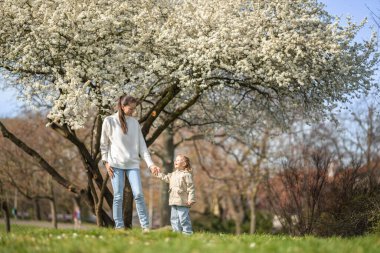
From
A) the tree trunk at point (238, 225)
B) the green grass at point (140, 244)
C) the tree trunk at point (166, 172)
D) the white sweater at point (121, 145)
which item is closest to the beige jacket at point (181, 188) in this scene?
the white sweater at point (121, 145)

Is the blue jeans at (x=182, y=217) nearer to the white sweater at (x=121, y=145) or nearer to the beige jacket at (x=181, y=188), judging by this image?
the beige jacket at (x=181, y=188)

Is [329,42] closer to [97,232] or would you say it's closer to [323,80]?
[323,80]

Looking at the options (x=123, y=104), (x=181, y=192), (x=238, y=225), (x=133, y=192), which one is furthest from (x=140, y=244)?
(x=238, y=225)

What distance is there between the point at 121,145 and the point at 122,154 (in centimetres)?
15

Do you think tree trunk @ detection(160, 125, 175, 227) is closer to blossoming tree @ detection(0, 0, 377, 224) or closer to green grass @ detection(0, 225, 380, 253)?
blossoming tree @ detection(0, 0, 377, 224)

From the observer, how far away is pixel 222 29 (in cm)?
1305

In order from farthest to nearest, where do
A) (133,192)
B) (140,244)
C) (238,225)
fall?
(238,225) < (133,192) < (140,244)

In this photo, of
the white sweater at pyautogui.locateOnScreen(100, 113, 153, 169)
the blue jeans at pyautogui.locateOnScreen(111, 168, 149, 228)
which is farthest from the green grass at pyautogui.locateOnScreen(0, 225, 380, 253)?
the white sweater at pyautogui.locateOnScreen(100, 113, 153, 169)

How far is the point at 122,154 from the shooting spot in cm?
941

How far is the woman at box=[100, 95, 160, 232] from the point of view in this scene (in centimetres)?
937

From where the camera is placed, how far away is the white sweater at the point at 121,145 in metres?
9.42

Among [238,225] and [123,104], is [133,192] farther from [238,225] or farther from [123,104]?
[238,225]

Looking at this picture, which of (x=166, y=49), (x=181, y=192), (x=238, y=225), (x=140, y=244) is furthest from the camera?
(x=238, y=225)

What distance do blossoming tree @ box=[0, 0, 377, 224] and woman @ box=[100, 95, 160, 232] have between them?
3.63 m
